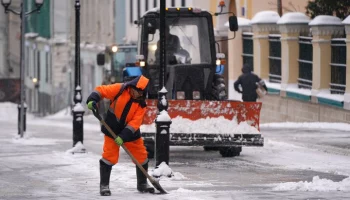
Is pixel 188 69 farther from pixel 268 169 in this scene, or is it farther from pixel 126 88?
pixel 126 88

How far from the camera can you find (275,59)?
35.1m

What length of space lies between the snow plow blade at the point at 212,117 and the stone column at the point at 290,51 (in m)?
12.2

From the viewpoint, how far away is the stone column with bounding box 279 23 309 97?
107 ft

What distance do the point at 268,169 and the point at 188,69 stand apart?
5.10 m

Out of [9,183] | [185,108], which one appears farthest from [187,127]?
[9,183]

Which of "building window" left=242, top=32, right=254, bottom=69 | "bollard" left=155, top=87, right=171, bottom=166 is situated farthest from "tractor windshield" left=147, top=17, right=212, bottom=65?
"building window" left=242, top=32, right=254, bottom=69

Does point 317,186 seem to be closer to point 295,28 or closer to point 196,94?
point 196,94

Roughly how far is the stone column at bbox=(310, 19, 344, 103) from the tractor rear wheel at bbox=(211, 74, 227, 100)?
266 inches

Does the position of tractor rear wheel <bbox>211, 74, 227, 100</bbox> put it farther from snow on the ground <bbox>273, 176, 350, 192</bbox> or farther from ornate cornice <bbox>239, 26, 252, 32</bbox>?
ornate cornice <bbox>239, 26, 252, 32</bbox>

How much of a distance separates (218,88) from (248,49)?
15596mm

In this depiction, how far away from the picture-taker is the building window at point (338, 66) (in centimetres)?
2878

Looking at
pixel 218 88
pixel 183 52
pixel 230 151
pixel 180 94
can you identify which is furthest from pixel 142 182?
pixel 183 52

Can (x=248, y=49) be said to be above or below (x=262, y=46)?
below

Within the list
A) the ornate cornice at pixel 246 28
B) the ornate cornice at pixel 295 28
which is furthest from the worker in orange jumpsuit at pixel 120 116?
the ornate cornice at pixel 246 28
